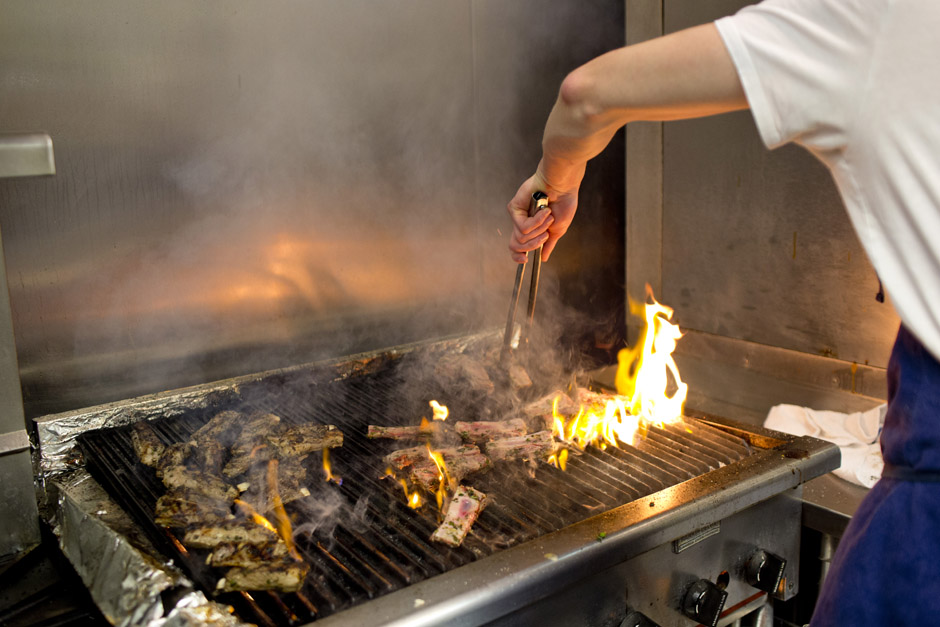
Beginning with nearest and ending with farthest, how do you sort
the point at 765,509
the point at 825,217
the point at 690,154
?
the point at 765,509 → the point at 825,217 → the point at 690,154

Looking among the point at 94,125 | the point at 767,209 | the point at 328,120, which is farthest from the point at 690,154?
the point at 94,125

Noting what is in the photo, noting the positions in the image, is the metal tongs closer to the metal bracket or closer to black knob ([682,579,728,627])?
black knob ([682,579,728,627])

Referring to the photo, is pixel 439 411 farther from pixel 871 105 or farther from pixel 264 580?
pixel 871 105

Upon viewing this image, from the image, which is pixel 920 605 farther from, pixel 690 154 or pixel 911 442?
pixel 690 154

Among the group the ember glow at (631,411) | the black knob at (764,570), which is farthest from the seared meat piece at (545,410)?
the black knob at (764,570)

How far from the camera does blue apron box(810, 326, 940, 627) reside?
104 centimetres

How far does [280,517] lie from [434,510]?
314 millimetres

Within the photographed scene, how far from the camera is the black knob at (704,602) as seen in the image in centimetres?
161

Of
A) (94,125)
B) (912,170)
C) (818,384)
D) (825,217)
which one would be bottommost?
(818,384)

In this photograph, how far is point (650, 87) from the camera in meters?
1.09

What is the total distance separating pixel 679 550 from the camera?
63.0 inches

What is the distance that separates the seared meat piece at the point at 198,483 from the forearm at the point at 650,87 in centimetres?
102

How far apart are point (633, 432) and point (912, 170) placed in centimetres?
116

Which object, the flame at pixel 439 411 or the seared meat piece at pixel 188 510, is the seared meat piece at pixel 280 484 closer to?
the seared meat piece at pixel 188 510
